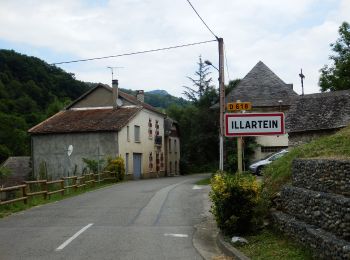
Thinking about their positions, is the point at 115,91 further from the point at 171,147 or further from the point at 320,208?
the point at 320,208

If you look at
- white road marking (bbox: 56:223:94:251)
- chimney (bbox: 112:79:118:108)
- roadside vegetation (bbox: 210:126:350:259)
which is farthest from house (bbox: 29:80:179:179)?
roadside vegetation (bbox: 210:126:350:259)

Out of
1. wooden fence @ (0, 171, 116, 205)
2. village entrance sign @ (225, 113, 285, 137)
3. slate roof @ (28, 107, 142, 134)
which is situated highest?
slate roof @ (28, 107, 142, 134)

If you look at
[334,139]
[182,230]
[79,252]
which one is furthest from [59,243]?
[334,139]

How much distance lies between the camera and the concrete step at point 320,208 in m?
7.54

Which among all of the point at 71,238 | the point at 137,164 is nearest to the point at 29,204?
the point at 71,238

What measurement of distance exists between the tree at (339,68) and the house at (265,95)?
9149 mm

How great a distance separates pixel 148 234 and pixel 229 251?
2979mm

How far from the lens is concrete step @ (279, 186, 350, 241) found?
24.7ft

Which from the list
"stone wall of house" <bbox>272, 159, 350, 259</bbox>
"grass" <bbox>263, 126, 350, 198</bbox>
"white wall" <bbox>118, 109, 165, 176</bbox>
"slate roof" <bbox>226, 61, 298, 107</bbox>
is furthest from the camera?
"slate roof" <bbox>226, 61, 298, 107</bbox>

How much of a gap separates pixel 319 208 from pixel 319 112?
25.3 metres

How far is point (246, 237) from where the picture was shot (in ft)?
35.3

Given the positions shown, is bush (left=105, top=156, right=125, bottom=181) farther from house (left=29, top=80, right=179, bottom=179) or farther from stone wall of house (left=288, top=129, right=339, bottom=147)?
stone wall of house (left=288, top=129, right=339, bottom=147)

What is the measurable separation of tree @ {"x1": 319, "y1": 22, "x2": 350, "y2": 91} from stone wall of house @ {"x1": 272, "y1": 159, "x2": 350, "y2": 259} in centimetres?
4465

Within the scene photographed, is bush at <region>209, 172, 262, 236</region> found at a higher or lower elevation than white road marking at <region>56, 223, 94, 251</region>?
higher
